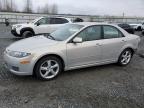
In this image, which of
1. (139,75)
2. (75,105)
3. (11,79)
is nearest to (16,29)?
(11,79)

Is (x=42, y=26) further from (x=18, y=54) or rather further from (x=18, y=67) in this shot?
(x=18, y=67)

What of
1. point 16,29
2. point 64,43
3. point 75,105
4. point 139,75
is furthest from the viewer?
point 16,29

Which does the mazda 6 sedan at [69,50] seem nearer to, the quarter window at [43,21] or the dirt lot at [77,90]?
the dirt lot at [77,90]

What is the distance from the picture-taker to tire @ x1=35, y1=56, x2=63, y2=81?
513cm

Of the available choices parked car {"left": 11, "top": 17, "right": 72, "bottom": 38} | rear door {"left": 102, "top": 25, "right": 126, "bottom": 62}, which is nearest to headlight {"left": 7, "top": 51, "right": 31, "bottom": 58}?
rear door {"left": 102, "top": 25, "right": 126, "bottom": 62}

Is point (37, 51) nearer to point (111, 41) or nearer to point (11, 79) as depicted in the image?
point (11, 79)

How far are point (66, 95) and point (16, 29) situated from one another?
9866 mm

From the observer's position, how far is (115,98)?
443cm

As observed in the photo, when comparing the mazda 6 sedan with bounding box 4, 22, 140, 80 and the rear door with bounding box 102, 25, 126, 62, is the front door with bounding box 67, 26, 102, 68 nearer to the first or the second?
the mazda 6 sedan with bounding box 4, 22, 140, 80

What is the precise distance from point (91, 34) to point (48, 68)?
1.68 m

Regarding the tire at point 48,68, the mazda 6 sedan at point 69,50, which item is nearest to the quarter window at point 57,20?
the mazda 6 sedan at point 69,50

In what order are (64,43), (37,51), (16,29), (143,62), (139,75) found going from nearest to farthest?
(37,51) → (64,43) → (139,75) → (143,62) → (16,29)

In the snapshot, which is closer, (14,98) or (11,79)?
(14,98)

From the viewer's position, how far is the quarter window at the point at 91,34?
5.85 metres
